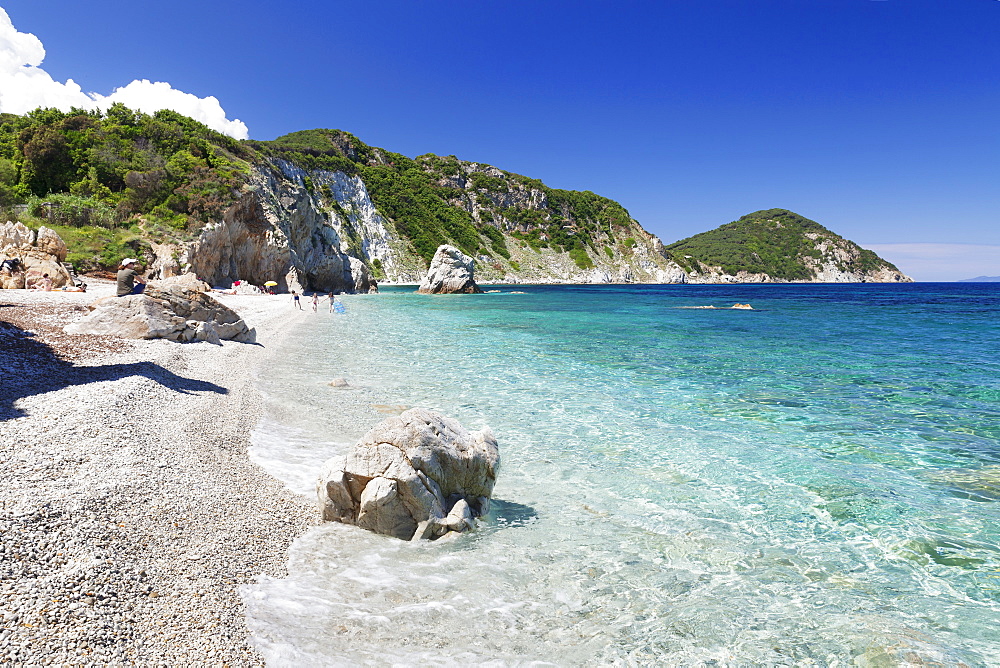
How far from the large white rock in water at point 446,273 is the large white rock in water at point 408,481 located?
64.5m

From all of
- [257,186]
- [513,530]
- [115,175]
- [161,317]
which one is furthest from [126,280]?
[257,186]

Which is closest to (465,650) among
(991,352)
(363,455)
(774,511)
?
(363,455)

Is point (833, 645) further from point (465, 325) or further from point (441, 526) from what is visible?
point (465, 325)

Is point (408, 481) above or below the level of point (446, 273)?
below

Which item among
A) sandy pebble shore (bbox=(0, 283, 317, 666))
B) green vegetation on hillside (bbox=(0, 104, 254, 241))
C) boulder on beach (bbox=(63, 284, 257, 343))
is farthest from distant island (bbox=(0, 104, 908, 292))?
sandy pebble shore (bbox=(0, 283, 317, 666))

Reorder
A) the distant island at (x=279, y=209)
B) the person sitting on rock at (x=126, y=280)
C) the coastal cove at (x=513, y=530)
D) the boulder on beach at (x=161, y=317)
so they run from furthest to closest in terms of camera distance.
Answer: the distant island at (x=279, y=209), the person sitting on rock at (x=126, y=280), the boulder on beach at (x=161, y=317), the coastal cove at (x=513, y=530)

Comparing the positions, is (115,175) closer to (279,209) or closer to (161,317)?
(279,209)

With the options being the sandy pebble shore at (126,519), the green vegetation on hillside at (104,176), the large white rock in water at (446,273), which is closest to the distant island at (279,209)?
the green vegetation on hillside at (104,176)

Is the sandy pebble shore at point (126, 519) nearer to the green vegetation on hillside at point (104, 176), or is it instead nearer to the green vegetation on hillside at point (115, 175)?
the green vegetation on hillside at point (115, 175)

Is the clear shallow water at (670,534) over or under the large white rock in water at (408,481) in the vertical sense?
under

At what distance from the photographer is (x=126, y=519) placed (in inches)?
174

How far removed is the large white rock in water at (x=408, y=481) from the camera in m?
5.32

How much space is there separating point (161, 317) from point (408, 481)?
13.0m

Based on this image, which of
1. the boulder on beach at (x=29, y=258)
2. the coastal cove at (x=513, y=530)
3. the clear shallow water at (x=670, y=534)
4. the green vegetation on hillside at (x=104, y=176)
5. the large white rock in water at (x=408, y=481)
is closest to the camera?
→ the coastal cove at (x=513, y=530)
